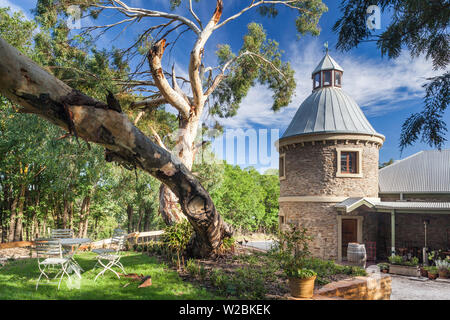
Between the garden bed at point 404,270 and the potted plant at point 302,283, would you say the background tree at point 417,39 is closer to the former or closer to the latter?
the potted plant at point 302,283

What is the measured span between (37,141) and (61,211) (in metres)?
7.71

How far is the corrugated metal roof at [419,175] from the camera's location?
1386 centimetres

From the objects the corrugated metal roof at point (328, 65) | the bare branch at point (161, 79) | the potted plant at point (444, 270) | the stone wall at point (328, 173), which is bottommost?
the potted plant at point (444, 270)

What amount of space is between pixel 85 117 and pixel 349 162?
12.6m

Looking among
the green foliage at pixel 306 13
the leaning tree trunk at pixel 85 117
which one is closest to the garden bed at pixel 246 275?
the leaning tree trunk at pixel 85 117

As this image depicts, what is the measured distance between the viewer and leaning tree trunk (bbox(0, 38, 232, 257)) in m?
2.96

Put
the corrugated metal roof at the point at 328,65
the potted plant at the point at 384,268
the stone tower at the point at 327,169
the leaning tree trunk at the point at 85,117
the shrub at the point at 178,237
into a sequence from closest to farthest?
the leaning tree trunk at the point at 85,117 → the shrub at the point at 178,237 → the potted plant at the point at 384,268 → the stone tower at the point at 327,169 → the corrugated metal roof at the point at 328,65

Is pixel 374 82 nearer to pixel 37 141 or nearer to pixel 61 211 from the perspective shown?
pixel 37 141

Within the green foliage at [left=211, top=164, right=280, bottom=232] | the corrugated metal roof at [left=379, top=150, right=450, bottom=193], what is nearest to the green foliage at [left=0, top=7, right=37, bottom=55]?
the green foliage at [left=211, top=164, right=280, bottom=232]

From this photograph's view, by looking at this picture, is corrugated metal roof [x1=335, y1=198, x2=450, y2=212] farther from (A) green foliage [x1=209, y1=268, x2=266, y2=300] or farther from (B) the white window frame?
(A) green foliage [x1=209, y1=268, x2=266, y2=300]

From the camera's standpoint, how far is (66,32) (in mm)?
8953

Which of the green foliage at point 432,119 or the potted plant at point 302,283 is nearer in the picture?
the green foliage at point 432,119

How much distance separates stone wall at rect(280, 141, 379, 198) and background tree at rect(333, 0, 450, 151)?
365 inches

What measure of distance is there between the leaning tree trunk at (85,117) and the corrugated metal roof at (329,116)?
10.1 meters
